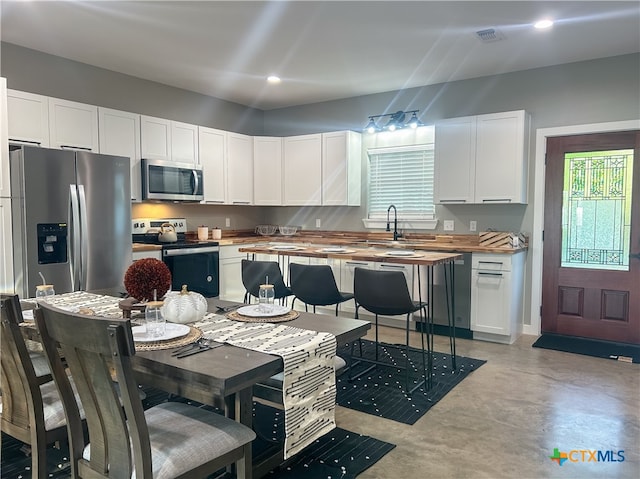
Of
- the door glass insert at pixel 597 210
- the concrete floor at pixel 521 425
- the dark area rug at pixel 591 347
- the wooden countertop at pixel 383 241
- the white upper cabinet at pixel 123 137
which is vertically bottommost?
the concrete floor at pixel 521 425

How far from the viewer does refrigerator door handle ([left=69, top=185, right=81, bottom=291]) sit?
3.80 meters

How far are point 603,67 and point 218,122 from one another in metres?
4.34

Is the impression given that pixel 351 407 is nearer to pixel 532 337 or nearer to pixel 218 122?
pixel 532 337

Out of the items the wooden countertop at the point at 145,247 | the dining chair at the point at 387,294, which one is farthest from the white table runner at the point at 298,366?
the wooden countertop at the point at 145,247

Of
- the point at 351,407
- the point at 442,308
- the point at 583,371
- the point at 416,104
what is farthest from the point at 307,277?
the point at 416,104

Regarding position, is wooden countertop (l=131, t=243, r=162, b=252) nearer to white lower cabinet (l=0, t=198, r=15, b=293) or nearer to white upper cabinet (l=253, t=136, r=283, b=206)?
white lower cabinet (l=0, t=198, r=15, b=293)

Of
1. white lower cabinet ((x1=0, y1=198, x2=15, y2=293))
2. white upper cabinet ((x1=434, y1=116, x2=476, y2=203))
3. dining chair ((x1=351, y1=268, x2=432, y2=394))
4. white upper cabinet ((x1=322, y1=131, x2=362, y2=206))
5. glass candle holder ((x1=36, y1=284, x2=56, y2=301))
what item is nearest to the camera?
glass candle holder ((x1=36, y1=284, x2=56, y2=301))

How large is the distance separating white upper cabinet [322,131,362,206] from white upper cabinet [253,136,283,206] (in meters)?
0.71

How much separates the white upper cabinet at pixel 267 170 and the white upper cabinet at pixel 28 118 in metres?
2.61

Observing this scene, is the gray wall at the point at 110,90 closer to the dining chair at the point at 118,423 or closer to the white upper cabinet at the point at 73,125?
the white upper cabinet at the point at 73,125

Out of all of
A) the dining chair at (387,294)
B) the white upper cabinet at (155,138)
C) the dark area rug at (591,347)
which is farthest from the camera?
the white upper cabinet at (155,138)

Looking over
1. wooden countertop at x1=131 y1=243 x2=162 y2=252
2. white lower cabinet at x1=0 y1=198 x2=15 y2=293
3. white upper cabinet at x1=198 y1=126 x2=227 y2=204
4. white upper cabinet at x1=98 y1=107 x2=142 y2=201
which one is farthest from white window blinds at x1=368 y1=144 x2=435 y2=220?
white lower cabinet at x1=0 y1=198 x2=15 y2=293

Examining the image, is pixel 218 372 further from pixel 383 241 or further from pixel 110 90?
pixel 110 90

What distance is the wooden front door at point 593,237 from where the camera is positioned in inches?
167
